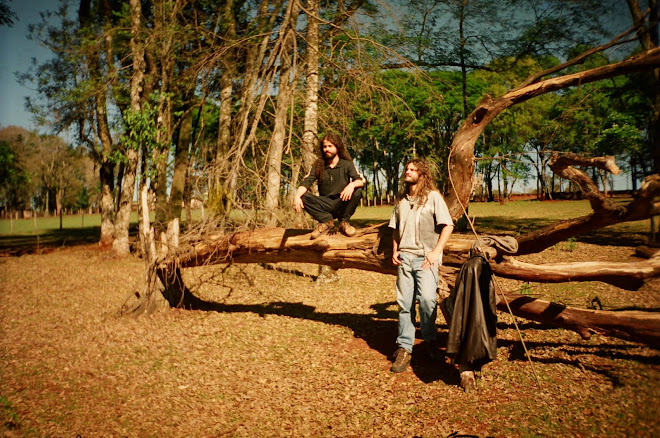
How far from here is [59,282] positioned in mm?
9430

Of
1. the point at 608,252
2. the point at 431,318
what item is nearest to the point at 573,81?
the point at 431,318

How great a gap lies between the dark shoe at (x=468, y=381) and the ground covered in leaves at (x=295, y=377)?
0.08 m

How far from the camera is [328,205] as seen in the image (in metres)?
5.12

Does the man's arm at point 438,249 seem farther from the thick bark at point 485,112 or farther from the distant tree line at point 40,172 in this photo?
the distant tree line at point 40,172

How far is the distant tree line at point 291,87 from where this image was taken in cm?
645

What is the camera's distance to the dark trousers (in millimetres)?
5090

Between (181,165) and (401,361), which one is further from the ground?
(181,165)

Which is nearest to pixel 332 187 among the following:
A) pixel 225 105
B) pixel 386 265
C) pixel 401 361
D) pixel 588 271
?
pixel 386 265

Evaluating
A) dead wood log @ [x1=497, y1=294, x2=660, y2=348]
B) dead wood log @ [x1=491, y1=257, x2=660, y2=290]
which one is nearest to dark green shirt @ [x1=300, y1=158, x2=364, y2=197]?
dead wood log @ [x1=491, y1=257, x2=660, y2=290]

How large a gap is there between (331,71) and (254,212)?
11.7 ft

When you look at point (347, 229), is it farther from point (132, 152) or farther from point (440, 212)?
point (132, 152)

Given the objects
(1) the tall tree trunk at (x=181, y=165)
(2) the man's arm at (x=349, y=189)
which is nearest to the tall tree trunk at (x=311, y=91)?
(2) the man's arm at (x=349, y=189)

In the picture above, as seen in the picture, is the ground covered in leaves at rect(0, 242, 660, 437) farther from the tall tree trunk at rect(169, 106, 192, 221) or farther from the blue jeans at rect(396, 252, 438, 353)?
the tall tree trunk at rect(169, 106, 192, 221)

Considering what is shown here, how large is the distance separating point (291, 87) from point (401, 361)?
5.00 meters
